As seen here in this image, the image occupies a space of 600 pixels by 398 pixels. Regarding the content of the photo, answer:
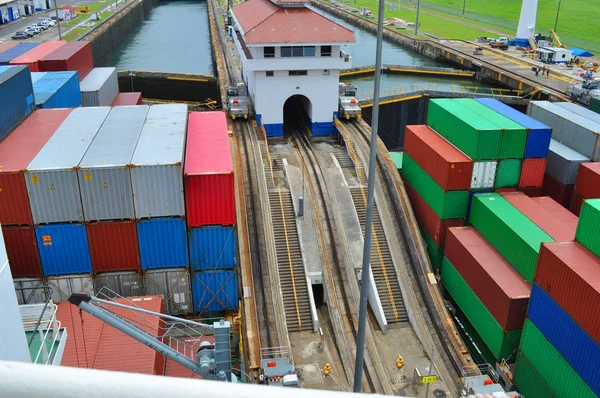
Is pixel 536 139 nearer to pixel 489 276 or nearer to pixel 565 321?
pixel 489 276

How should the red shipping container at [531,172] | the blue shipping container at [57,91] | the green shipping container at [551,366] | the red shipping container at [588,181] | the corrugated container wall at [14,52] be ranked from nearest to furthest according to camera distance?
the green shipping container at [551,366]
the red shipping container at [588,181]
the red shipping container at [531,172]
the blue shipping container at [57,91]
the corrugated container wall at [14,52]

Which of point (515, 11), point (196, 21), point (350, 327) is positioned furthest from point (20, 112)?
point (515, 11)

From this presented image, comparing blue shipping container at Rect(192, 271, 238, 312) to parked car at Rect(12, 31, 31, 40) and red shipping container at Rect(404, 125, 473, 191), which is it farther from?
parked car at Rect(12, 31, 31, 40)

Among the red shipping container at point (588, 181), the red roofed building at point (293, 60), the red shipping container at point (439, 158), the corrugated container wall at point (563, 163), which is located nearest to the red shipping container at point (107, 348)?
the red shipping container at point (439, 158)

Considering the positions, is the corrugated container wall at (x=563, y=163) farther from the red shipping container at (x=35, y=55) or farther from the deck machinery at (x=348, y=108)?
the red shipping container at (x=35, y=55)

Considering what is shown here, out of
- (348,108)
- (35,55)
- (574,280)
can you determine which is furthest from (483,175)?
(35,55)

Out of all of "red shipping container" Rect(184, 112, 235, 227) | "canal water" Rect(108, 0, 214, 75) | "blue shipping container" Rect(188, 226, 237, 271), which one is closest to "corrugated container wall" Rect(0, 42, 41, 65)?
"red shipping container" Rect(184, 112, 235, 227)
